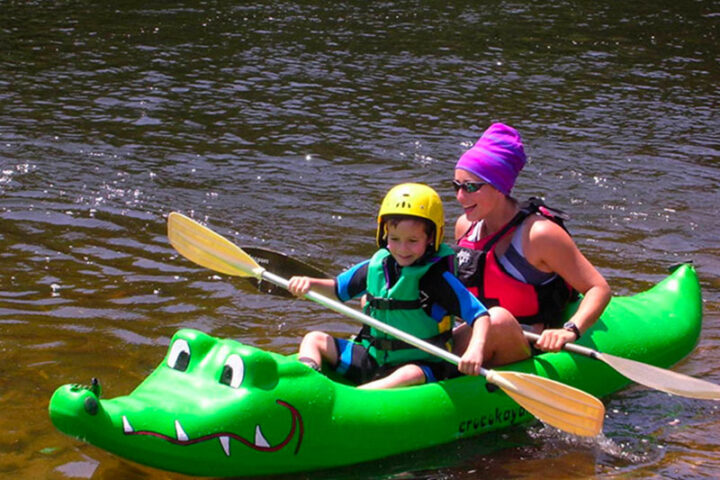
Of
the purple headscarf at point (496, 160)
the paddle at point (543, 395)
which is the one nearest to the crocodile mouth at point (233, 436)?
the paddle at point (543, 395)

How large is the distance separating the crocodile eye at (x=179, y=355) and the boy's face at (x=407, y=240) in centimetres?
95

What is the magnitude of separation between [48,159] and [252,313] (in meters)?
3.59

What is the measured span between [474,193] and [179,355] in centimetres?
149

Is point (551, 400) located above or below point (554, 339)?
below

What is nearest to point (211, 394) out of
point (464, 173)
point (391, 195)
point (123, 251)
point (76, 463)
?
point (76, 463)

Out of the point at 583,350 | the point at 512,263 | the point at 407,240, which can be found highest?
the point at 407,240

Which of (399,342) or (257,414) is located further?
(399,342)

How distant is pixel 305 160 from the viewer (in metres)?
9.32

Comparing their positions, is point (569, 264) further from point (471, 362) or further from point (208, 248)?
point (208, 248)

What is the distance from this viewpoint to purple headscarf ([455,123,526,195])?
4621 millimetres

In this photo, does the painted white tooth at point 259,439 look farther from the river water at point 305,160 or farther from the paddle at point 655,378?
the paddle at point 655,378

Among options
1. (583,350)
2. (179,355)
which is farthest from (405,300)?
(179,355)

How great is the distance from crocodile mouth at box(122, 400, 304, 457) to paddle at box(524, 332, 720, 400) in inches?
50.2

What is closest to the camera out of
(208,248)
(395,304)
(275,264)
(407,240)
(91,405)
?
(91,405)
